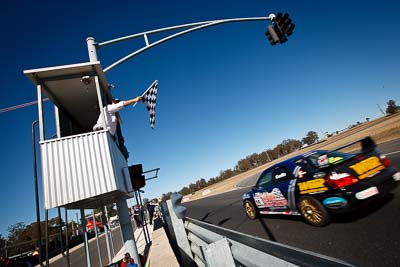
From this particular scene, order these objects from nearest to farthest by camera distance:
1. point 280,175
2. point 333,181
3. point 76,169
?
1. point 76,169
2. point 333,181
3. point 280,175

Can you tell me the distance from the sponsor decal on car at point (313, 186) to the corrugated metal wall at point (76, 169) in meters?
4.12

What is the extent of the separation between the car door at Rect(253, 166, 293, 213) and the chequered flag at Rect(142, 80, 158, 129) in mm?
3774

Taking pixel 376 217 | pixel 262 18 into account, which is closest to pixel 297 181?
pixel 376 217

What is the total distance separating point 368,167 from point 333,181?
854mm

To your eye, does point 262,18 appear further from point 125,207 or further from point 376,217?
point 125,207

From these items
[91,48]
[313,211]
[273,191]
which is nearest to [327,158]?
[313,211]

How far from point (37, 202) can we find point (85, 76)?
9.98ft

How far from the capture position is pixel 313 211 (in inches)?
206

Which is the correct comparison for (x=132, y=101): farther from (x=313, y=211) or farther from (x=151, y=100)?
(x=313, y=211)

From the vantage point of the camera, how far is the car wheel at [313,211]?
197 inches

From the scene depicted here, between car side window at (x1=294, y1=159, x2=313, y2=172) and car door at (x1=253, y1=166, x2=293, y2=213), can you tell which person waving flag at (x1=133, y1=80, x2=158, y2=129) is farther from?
car side window at (x1=294, y1=159, x2=313, y2=172)

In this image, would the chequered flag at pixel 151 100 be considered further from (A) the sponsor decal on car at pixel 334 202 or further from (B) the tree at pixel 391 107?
(B) the tree at pixel 391 107

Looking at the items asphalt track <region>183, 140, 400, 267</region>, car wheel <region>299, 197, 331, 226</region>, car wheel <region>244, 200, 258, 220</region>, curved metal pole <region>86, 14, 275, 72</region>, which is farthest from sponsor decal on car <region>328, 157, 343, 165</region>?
curved metal pole <region>86, 14, 275, 72</region>

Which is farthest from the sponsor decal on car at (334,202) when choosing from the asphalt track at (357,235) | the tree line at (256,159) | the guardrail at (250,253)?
the tree line at (256,159)
